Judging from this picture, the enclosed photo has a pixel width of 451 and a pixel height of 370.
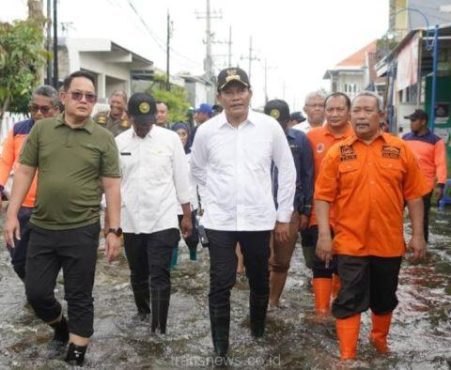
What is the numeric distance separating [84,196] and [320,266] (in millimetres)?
2235

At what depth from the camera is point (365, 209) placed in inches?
171

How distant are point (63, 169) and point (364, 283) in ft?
7.00

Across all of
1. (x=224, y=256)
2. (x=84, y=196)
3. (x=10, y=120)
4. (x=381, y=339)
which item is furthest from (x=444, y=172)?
(x=10, y=120)

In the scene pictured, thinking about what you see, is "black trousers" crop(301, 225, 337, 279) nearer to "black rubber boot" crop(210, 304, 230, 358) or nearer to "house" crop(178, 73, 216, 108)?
"black rubber boot" crop(210, 304, 230, 358)

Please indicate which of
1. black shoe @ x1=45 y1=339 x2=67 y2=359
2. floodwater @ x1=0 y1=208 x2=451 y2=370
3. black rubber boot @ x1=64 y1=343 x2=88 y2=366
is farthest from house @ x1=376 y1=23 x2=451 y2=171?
black rubber boot @ x1=64 y1=343 x2=88 y2=366

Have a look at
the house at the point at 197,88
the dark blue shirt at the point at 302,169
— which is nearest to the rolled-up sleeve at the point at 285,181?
the dark blue shirt at the point at 302,169

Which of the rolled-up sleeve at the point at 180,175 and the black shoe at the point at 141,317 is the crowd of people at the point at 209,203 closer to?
the rolled-up sleeve at the point at 180,175

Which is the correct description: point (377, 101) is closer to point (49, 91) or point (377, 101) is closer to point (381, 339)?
point (381, 339)

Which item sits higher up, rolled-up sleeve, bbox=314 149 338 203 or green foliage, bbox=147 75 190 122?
green foliage, bbox=147 75 190 122

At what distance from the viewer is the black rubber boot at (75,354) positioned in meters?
4.37

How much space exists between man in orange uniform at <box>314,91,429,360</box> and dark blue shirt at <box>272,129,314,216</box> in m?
1.17

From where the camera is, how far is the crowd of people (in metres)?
4.31

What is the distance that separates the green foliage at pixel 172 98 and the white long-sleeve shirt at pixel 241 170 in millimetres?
27100

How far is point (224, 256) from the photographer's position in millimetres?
4590
